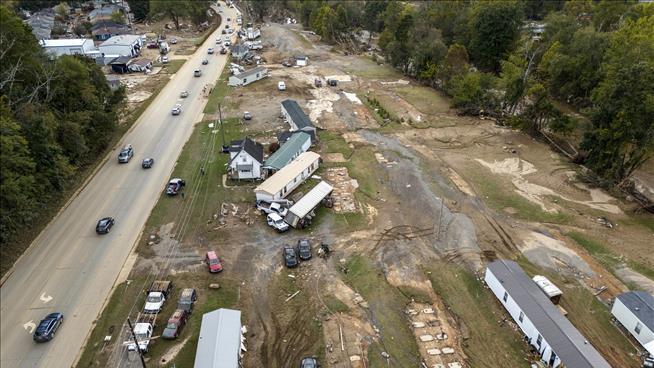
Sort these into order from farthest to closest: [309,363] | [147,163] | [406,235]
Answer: [147,163] < [406,235] < [309,363]

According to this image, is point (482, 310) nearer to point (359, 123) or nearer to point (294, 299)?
point (294, 299)

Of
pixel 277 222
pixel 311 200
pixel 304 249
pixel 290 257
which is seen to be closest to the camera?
pixel 290 257

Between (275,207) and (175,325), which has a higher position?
(275,207)

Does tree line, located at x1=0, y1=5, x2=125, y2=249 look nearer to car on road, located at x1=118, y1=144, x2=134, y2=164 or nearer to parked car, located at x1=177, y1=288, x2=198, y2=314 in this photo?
car on road, located at x1=118, y1=144, x2=134, y2=164

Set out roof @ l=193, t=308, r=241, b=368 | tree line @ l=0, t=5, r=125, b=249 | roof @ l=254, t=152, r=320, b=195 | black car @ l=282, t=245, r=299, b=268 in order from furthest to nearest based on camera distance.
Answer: roof @ l=254, t=152, r=320, b=195 → black car @ l=282, t=245, r=299, b=268 → tree line @ l=0, t=5, r=125, b=249 → roof @ l=193, t=308, r=241, b=368

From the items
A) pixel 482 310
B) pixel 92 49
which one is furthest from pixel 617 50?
pixel 92 49

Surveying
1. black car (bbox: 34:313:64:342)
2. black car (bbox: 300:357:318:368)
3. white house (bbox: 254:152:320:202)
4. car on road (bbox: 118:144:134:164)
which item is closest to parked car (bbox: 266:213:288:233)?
white house (bbox: 254:152:320:202)

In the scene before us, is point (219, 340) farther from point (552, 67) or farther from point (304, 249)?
point (552, 67)

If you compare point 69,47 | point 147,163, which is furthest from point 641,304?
point 69,47

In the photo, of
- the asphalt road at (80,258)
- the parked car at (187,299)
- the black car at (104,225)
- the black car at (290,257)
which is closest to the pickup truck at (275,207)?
the black car at (290,257)
